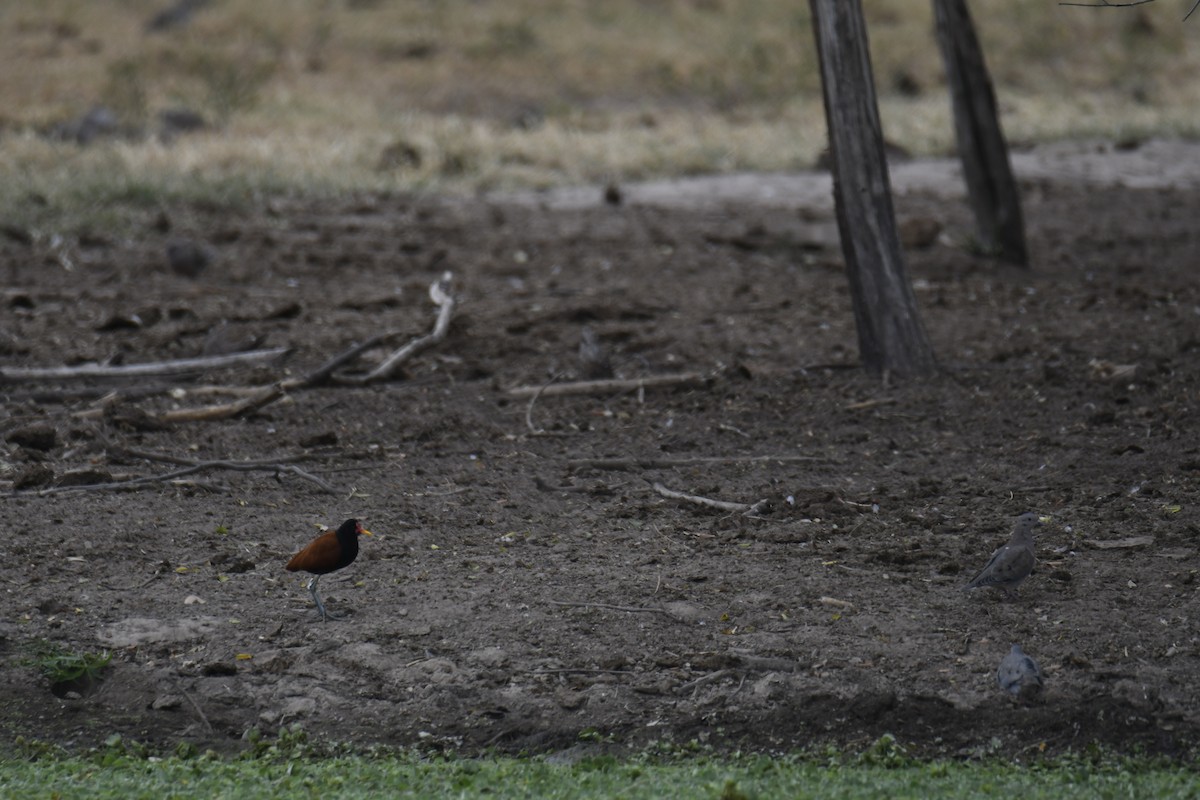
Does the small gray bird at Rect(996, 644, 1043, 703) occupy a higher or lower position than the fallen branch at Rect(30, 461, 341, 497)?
lower

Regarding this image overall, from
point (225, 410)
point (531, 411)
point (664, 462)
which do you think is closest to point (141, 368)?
point (225, 410)

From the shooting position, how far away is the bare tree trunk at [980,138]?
8.94 m

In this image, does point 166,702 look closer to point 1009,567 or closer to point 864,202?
point 1009,567

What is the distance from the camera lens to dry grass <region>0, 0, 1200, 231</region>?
43.3 ft

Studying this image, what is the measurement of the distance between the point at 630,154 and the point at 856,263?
7835 mm

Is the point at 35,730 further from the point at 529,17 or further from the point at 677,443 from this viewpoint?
the point at 529,17

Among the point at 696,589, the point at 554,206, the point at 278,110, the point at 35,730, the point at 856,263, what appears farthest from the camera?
the point at 278,110

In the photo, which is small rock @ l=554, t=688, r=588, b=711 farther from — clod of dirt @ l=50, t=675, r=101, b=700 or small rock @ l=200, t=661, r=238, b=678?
clod of dirt @ l=50, t=675, r=101, b=700

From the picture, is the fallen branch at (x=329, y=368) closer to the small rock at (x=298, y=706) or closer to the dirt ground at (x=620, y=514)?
the dirt ground at (x=620, y=514)

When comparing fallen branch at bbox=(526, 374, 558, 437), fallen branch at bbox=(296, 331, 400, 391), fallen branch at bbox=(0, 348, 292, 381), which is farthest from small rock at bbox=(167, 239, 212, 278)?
fallen branch at bbox=(526, 374, 558, 437)

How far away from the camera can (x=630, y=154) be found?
14.1m

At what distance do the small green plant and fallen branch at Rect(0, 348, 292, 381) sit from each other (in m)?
2.99

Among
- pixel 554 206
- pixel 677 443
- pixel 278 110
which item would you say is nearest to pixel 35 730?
pixel 677 443

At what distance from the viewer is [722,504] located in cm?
520
